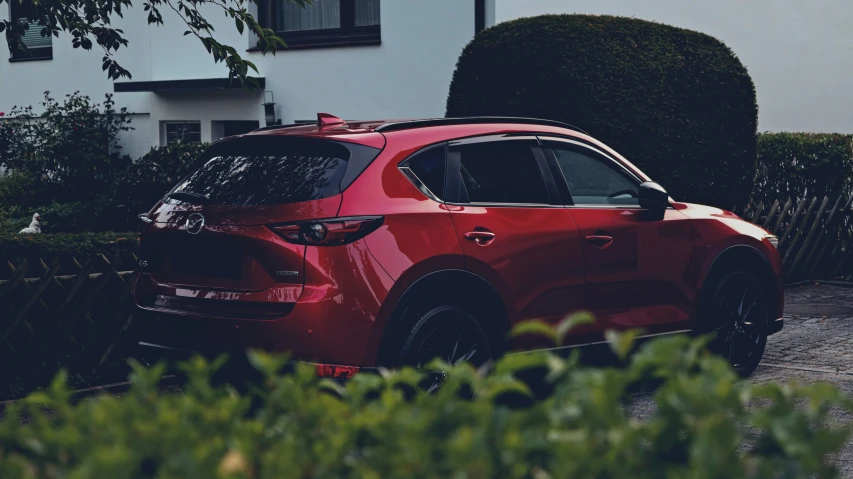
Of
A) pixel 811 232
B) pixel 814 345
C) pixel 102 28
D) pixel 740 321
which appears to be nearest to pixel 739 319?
pixel 740 321

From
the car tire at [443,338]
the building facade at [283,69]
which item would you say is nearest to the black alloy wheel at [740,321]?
the car tire at [443,338]

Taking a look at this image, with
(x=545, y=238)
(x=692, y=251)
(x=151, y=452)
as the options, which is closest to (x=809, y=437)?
(x=151, y=452)

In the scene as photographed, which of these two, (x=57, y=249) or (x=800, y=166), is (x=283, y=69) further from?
(x=57, y=249)

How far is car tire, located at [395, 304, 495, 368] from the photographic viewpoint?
5613 mm

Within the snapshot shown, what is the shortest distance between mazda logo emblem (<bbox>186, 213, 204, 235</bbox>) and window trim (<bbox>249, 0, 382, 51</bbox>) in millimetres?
10738

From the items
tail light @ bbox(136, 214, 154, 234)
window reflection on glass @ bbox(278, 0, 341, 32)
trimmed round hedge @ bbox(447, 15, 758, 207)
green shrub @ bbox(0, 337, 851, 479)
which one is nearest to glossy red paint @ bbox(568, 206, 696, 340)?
tail light @ bbox(136, 214, 154, 234)

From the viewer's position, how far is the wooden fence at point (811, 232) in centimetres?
1248

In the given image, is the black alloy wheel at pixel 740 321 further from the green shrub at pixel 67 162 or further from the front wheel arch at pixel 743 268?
the green shrub at pixel 67 162

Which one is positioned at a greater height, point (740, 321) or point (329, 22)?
point (329, 22)

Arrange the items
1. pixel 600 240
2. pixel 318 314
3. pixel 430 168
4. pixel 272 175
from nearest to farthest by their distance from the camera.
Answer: pixel 318 314, pixel 272 175, pixel 430 168, pixel 600 240

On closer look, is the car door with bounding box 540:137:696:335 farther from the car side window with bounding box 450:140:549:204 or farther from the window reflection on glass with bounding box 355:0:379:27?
the window reflection on glass with bounding box 355:0:379:27

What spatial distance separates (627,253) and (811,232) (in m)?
6.66

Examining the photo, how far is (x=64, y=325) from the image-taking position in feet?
24.5

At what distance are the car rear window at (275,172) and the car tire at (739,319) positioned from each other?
9.25 ft
